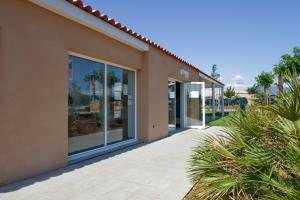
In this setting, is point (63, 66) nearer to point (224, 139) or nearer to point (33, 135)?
point (33, 135)

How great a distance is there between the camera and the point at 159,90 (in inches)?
475

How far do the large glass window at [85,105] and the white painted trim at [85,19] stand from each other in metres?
0.96

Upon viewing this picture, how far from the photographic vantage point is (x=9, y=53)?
17.5ft

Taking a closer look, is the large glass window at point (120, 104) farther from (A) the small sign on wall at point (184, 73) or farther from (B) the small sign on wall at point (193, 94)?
(B) the small sign on wall at point (193, 94)

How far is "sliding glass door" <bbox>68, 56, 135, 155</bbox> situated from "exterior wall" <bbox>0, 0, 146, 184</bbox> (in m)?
0.78

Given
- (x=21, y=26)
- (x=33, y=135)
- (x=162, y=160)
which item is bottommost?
(x=162, y=160)

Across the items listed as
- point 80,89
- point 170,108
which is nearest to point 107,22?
point 80,89

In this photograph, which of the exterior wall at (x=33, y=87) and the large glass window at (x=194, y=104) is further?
the large glass window at (x=194, y=104)

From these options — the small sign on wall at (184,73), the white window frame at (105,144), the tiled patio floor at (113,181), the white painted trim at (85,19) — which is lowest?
the tiled patio floor at (113,181)

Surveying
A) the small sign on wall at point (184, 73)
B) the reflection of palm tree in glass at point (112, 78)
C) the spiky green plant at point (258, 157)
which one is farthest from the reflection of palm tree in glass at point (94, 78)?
the small sign on wall at point (184, 73)

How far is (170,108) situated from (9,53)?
33.9 feet

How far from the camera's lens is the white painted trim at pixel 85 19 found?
6.15 m

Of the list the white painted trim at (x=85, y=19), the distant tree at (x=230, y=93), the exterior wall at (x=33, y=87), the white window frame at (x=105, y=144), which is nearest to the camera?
the exterior wall at (x=33, y=87)

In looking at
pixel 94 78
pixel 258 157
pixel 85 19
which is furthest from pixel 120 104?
pixel 258 157
